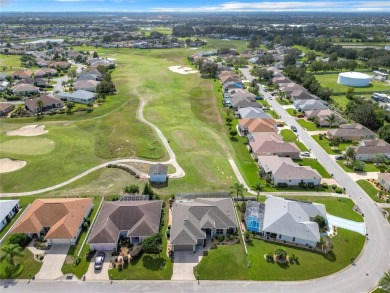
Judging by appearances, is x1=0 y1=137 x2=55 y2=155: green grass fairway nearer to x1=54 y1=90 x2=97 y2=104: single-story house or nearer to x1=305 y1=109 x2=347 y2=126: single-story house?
x1=54 y1=90 x2=97 y2=104: single-story house

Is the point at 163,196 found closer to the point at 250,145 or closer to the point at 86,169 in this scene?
the point at 86,169

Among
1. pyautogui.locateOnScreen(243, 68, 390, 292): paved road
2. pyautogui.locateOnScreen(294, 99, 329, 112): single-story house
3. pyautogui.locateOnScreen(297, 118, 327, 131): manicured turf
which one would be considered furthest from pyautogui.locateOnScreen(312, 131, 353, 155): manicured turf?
pyautogui.locateOnScreen(294, 99, 329, 112): single-story house

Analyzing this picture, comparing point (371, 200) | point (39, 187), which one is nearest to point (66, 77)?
point (39, 187)

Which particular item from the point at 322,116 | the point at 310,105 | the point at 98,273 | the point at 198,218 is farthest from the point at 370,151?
the point at 98,273

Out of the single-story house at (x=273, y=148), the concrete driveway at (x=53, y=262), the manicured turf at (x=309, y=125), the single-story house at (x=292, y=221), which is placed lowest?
the manicured turf at (x=309, y=125)

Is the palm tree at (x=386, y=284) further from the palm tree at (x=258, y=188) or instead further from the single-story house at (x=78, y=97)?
the single-story house at (x=78, y=97)

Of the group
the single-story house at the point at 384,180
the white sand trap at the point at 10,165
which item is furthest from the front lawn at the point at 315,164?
the white sand trap at the point at 10,165
